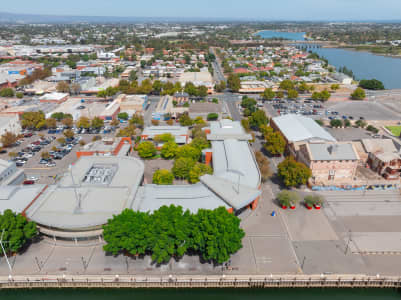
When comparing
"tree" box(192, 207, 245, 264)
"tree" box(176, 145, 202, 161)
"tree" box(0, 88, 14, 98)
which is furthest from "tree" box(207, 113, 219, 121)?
"tree" box(0, 88, 14, 98)

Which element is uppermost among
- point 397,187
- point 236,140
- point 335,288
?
point 236,140

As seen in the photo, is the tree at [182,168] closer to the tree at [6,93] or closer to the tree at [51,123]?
the tree at [51,123]

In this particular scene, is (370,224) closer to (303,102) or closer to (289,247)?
(289,247)

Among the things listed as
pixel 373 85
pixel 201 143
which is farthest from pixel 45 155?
pixel 373 85

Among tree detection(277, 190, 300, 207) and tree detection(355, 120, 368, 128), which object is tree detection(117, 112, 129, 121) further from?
tree detection(355, 120, 368, 128)

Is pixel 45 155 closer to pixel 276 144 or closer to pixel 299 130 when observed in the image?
pixel 276 144

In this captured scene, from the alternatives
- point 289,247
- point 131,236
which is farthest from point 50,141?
point 289,247
